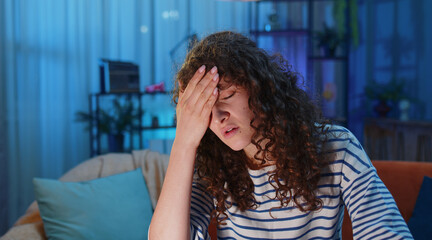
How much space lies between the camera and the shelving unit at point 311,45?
13.6 ft

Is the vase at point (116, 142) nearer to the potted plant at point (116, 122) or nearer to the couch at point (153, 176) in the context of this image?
the potted plant at point (116, 122)

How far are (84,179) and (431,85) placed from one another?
10.1 feet

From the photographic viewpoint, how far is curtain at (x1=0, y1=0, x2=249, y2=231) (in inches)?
121

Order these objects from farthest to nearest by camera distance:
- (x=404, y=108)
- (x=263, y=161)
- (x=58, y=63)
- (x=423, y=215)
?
(x=404, y=108) → (x=58, y=63) → (x=423, y=215) → (x=263, y=161)

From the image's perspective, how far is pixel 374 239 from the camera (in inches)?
30.9

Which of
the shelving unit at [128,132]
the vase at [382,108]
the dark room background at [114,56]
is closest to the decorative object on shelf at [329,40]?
the dark room background at [114,56]

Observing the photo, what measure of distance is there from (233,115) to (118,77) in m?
2.29

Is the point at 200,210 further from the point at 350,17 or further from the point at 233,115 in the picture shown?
the point at 350,17

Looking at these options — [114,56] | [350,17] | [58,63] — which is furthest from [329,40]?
[58,63]

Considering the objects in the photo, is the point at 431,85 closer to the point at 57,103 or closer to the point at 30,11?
the point at 57,103

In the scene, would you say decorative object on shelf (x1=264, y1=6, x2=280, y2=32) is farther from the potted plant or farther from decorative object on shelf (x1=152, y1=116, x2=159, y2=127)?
the potted plant

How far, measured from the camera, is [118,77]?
9.78 feet

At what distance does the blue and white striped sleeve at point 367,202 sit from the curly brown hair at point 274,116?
0.06 m

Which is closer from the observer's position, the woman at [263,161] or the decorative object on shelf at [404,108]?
the woman at [263,161]
